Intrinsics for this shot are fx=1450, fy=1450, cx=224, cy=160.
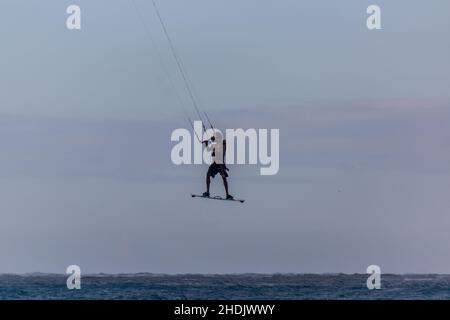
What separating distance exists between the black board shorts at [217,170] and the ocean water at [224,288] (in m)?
4.21

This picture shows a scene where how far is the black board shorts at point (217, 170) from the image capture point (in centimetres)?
2866

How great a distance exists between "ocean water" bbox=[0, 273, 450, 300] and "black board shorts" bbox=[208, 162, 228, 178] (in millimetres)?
4207

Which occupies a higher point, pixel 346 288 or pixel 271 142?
pixel 271 142

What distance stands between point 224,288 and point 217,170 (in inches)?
232

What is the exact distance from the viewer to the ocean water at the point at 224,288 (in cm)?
3288

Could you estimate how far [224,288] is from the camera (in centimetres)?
3394

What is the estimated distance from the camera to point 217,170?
2875 centimetres

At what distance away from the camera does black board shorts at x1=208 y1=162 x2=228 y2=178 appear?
28.7 meters

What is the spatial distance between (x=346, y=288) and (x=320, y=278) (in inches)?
57.0
